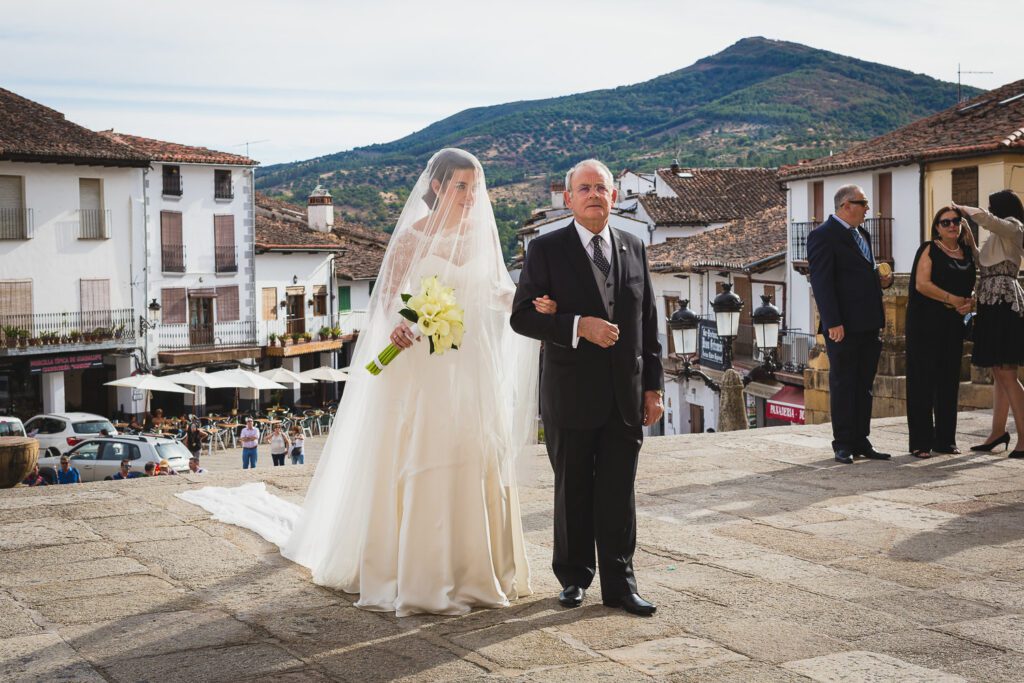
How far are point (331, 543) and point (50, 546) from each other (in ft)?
5.64

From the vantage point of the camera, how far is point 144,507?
24.3 ft

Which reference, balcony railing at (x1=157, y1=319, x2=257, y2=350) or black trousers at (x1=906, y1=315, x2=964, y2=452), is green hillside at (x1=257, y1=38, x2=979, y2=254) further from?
black trousers at (x1=906, y1=315, x2=964, y2=452)

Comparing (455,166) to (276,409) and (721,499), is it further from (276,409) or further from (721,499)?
(276,409)

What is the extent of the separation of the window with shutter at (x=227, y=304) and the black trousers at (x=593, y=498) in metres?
45.0

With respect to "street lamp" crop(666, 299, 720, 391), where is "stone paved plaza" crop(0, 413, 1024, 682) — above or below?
below

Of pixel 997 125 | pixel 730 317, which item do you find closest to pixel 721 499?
pixel 730 317

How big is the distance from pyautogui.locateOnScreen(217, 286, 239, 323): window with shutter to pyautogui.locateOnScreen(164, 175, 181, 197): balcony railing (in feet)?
13.8

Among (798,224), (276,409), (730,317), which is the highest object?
(798,224)

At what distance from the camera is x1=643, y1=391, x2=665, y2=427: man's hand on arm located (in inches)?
210

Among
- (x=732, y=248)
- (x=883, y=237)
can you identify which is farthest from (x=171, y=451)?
(x=732, y=248)

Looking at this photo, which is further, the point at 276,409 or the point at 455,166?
the point at 276,409

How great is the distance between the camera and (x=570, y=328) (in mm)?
5145

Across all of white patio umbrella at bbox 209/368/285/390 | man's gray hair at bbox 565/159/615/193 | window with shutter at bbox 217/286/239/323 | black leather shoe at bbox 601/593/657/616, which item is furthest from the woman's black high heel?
window with shutter at bbox 217/286/239/323

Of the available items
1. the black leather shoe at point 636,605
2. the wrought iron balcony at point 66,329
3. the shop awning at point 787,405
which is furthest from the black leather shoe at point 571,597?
the wrought iron balcony at point 66,329
